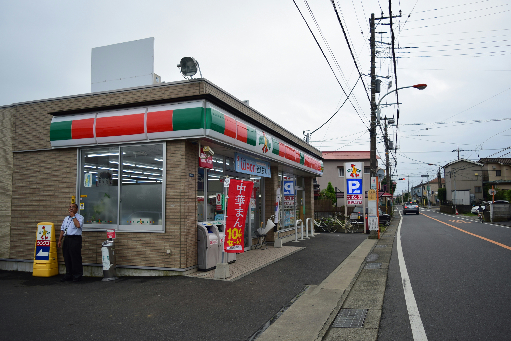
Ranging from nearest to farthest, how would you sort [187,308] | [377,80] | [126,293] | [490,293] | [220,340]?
[220,340], [187,308], [490,293], [126,293], [377,80]

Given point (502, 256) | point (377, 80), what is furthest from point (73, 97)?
point (377, 80)

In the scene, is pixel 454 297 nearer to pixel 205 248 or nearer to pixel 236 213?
pixel 236 213

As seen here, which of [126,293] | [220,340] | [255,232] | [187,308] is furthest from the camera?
[255,232]

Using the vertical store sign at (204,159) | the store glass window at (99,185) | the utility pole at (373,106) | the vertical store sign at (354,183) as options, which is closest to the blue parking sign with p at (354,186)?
the vertical store sign at (354,183)

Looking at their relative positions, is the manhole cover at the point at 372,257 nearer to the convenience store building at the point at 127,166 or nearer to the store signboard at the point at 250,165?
the store signboard at the point at 250,165

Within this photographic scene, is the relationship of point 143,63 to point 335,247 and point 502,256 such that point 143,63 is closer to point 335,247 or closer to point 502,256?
point 335,247

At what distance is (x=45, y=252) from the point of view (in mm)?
9008

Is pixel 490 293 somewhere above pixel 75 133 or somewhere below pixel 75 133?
below

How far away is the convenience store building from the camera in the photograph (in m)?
8.37

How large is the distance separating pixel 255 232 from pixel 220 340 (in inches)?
341

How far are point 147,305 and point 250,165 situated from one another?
6.10 m

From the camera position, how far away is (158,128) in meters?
8.44

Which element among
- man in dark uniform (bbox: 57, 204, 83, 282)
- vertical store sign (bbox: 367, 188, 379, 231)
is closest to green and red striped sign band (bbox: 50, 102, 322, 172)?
man in dark uniform (bbox: 57, 204, 83, 282)

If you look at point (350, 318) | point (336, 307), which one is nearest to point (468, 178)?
point (336, 307)
